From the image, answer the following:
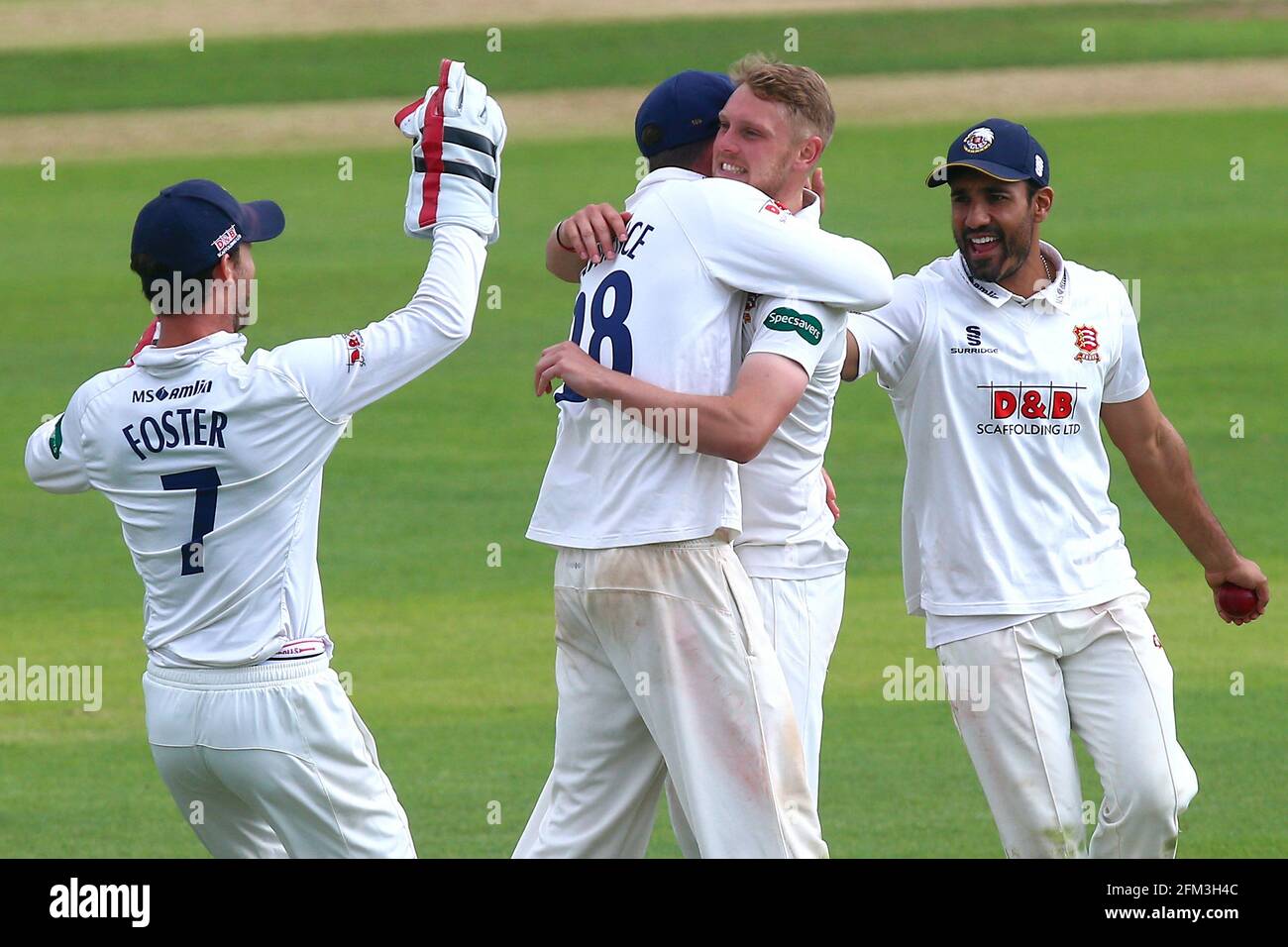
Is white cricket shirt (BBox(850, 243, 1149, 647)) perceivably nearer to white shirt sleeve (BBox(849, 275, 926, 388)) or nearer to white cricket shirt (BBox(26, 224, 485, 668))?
white shirt sleeve (BBox(849, 275, 926, 388))

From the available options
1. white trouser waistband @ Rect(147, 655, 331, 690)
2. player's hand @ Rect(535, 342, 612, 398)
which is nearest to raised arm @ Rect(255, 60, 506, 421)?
player's hand @ Rect(535, 342, 612, 398)

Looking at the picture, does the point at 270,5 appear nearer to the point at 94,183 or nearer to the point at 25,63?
the point at 25,63

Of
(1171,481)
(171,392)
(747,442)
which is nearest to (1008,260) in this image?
(1171,481)

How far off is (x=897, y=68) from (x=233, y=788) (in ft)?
105

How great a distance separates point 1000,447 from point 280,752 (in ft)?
7.91

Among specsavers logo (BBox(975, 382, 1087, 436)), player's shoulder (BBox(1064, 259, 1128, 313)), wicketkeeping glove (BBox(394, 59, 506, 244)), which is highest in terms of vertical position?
wicketkeeping glove (BBox(394, 59, 506, 244))

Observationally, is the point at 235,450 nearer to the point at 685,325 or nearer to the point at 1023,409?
the point at 685,325

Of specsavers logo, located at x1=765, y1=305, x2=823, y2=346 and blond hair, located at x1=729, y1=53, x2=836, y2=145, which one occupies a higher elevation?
blond hair, located at x1=729, y1=53, x2=836, y2=145

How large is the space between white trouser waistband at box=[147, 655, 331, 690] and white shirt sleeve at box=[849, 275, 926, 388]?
6.53 feet

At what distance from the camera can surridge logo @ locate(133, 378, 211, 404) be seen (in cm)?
491

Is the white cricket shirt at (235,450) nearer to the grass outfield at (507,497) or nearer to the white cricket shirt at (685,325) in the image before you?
the white cricket shirt at (685,325)

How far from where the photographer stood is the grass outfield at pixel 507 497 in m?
8.23

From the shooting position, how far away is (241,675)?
4.98 m

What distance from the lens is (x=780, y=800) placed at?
4.79 meters
